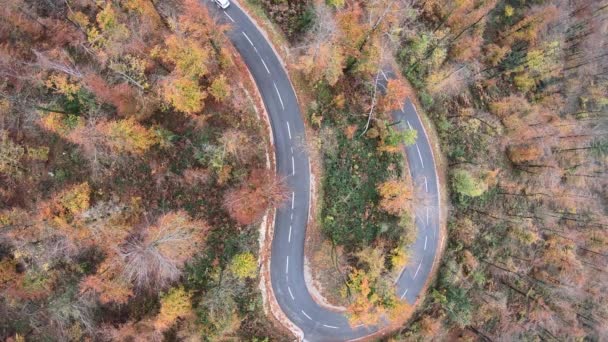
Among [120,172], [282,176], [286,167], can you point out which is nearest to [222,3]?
[286,167]

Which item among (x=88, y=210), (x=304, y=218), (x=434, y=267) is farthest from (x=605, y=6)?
(x=88, y=210)

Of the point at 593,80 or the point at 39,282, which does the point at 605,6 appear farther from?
the point at 39,282

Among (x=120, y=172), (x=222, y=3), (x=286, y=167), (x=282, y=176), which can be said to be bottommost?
(x=120, y=172)

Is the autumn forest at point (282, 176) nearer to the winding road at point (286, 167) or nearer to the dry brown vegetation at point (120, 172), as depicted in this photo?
the dry brown vegetation at point (120, 172)

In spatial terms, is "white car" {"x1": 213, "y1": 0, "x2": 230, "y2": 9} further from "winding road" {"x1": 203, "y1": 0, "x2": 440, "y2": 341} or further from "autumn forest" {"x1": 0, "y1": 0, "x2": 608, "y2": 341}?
"autumn forest" {"x1": 0, "y1": 0, "x2": 608, "y2": 341}

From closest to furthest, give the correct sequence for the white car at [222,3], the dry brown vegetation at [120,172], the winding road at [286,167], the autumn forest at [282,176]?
the dry brown vegetation at [120,172] → the autumn forest at [282,176] → the white car at [222,3] → the winding road at [286,167]

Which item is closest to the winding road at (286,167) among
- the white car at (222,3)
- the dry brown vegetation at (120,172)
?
the white car at (222,3)

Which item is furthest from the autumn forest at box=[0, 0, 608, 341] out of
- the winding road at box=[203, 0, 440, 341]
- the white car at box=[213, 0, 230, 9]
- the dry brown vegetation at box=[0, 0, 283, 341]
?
the white car at box=[213, 0, 230, 9]

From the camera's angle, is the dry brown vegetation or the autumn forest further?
the autumn forest

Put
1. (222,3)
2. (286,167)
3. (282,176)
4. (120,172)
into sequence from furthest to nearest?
1. (286,167)
2. (282,176)
3. (222,3)
4. (120,172)

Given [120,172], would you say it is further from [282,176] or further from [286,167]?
[286,167]

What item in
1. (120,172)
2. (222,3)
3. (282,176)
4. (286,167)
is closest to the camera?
(120,172)
